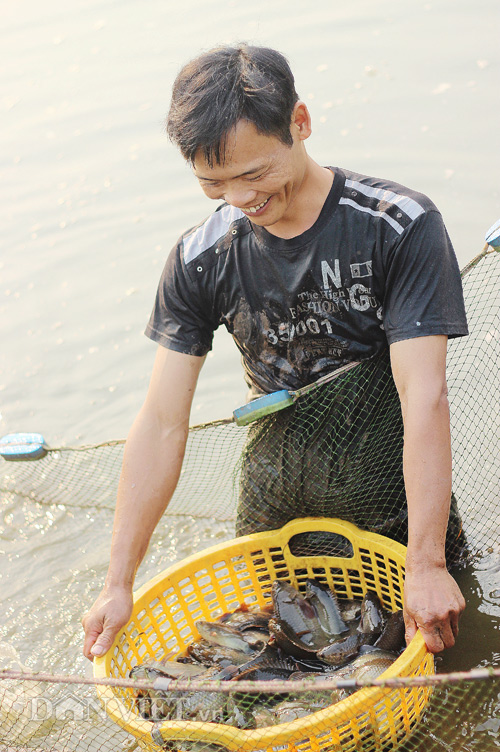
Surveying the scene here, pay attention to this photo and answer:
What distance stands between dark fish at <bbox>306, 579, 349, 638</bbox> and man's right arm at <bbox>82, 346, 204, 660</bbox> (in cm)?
74

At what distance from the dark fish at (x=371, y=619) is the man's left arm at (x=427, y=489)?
1.48 feet

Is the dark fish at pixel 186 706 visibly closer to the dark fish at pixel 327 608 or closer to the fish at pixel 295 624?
the fish at pixel 295 624

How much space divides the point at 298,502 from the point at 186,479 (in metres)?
1.43

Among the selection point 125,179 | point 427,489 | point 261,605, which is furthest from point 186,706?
point 125,179

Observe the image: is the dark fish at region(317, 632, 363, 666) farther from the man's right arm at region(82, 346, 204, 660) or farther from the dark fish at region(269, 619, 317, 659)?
the man's right arm at region(82, 346, 204, 660)

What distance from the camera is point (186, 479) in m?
4.68

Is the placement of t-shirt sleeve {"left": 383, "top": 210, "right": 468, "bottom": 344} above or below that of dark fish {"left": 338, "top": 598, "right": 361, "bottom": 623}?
above

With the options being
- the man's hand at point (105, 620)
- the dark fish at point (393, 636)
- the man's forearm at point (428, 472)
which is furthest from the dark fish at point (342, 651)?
the man's hand at point (105, 620)

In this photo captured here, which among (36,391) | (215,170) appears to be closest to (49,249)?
(36,391)

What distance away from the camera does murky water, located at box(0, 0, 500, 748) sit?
4.47 m

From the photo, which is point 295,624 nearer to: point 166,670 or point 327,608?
point 327,608

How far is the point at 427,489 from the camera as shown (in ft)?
8.41

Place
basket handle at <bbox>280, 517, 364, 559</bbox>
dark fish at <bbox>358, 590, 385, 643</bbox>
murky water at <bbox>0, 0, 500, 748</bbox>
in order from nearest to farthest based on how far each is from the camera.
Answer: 1. dark fish at <bbox>358, 590, 385, 643</bbox>
2. basket handle at <bbox>280, 517, 364, 559</bbox>
3. murky water at <bbox>0, 0, 500, 748</bbox>

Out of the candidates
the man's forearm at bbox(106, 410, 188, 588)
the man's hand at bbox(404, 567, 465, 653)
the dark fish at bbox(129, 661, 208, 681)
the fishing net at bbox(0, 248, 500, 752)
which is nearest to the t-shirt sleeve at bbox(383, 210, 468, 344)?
the fishing net at bbox(0, 248, 500, 752)
